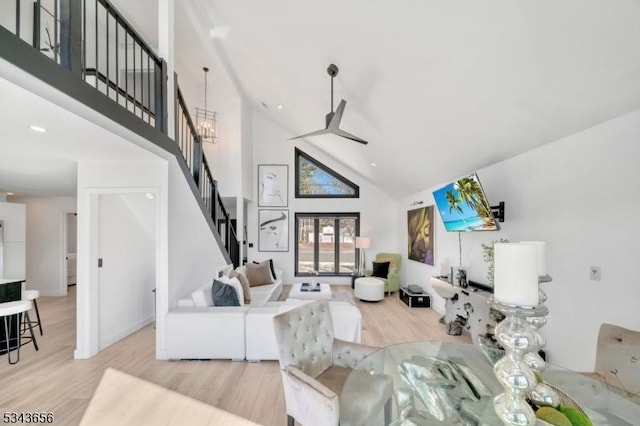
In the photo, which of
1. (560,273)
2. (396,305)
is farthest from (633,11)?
(396,305)

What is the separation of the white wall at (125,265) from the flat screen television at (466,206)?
13.4ft

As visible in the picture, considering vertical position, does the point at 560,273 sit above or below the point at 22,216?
below

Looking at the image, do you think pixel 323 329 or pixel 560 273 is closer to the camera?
pixel 323 329

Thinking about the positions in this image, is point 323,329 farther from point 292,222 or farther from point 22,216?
point 22,216

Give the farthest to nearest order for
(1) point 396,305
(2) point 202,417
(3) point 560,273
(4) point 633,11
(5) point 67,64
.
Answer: (1) point 396,305 → (3) point 560,273 → (2) point 202,417 → (5) point 67,64 → (4) point 633,11

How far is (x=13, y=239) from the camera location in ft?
15.7

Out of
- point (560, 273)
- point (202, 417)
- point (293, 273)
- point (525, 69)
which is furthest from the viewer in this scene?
point (293, 273)

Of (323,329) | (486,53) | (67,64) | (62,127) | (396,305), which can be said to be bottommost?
(396,305)

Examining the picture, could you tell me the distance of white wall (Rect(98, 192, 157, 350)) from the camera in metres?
3.38

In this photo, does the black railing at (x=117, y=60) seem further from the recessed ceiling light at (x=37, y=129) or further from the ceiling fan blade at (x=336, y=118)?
the ceiling fan blade at (x=336, y=118)

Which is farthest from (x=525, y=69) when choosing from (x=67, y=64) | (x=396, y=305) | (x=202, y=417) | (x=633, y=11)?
(x=396, y=305)

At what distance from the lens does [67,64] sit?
5.76 ft

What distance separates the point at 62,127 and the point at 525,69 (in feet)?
11.2

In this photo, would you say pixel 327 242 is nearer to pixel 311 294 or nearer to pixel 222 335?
pixel 311 294
